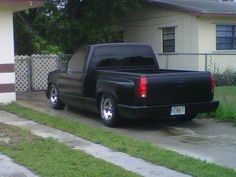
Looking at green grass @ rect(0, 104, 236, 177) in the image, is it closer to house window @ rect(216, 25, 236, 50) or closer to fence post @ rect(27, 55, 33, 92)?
fence post @ rect(27, 55, 33, 92)

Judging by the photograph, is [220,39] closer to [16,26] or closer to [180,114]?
[16,26]

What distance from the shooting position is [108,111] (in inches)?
457

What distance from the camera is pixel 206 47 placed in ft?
74.3

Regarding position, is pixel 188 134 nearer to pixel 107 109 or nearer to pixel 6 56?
pixel 107 109

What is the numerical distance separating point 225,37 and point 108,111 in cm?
1322

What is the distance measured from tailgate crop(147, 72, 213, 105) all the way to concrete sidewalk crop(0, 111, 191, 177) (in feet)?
6.14

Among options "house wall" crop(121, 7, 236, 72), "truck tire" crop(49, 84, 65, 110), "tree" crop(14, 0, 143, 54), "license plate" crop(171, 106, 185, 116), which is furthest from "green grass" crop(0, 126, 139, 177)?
"tree" crop(14, 0, 143, 54)

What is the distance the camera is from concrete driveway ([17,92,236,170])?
8.69m

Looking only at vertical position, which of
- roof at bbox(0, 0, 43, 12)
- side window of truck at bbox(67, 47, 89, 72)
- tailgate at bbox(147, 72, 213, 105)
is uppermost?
roof at bbox(0, 0, 43, 12)

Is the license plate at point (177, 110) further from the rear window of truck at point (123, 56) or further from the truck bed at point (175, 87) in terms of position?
the rear window of truck at point (123, 56)

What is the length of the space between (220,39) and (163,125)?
12.5m

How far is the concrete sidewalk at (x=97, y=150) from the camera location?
24.3 feet

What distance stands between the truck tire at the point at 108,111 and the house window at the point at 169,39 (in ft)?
41.6

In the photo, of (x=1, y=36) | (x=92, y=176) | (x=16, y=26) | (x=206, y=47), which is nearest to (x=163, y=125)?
(x=92, y=176)
